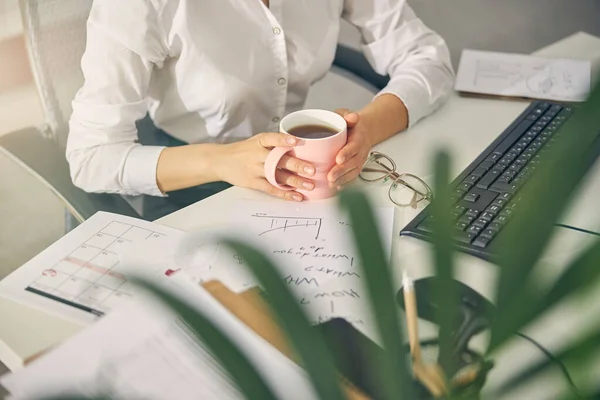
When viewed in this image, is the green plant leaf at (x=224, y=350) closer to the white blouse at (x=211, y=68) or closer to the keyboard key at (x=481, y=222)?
the keyboard key at (x=481, y=222)

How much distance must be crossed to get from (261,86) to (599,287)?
0.92 metres

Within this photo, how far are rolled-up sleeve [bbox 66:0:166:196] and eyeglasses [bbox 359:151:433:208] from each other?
0.34 m

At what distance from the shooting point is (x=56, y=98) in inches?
42.8

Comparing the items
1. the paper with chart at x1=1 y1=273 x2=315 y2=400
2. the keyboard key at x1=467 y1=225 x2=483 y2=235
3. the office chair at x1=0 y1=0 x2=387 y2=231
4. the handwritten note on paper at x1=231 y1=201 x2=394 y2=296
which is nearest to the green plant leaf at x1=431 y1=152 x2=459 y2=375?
the paper with chart at x1=1 y1=273 x2=315 y2=400

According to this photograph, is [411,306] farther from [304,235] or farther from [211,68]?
[211,68]

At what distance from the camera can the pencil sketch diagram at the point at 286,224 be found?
86 cm

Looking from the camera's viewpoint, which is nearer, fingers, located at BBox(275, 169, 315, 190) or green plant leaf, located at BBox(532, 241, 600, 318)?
green plant leaf, located at BBox(532, 241, 600, 318)

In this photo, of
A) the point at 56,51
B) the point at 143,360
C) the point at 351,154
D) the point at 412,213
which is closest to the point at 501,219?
the point at 412,213

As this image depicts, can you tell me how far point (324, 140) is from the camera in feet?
2.82

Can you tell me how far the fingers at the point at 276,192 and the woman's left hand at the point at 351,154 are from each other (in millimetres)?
51

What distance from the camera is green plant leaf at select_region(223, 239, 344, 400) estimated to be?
1.09ft

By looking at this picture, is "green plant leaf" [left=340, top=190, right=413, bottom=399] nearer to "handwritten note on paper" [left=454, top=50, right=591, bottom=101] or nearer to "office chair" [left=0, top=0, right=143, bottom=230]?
"office chair" [left=0, top=0, right=143, bottom=230]

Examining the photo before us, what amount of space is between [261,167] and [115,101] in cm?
27

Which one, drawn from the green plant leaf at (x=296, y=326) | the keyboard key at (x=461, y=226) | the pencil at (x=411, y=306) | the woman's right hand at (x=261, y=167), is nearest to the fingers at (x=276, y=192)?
the woman's right hand at (x=261, y=167)
